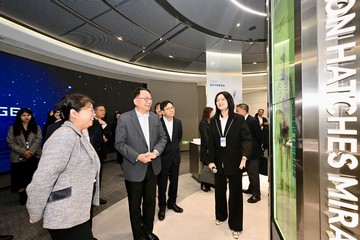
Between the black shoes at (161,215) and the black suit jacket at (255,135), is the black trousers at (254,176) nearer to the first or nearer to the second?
the black suit jacket at (255,135)

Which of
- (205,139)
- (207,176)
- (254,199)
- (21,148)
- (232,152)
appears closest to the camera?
(232,152)

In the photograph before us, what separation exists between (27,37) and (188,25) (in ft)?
10.4

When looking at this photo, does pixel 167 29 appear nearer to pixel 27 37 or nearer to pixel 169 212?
pixel 27 37

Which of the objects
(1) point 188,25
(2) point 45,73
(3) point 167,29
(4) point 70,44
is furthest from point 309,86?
(2) point 45,73

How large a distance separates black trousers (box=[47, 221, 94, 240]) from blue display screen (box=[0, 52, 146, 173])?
169 inches

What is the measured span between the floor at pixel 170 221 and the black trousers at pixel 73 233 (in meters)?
1.26

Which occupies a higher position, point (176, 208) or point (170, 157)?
point (170, 157)

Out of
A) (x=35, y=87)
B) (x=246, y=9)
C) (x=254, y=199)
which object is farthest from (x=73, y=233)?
(x=35, y=87)

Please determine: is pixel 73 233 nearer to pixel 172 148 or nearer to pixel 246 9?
pixel 172 148

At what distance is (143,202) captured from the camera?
2.31 m

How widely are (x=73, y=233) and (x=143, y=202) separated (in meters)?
1.01

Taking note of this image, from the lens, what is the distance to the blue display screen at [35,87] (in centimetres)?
449

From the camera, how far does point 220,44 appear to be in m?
4.97

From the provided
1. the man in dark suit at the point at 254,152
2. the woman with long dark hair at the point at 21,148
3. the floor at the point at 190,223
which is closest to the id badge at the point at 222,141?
the floor at the point at 190,223
